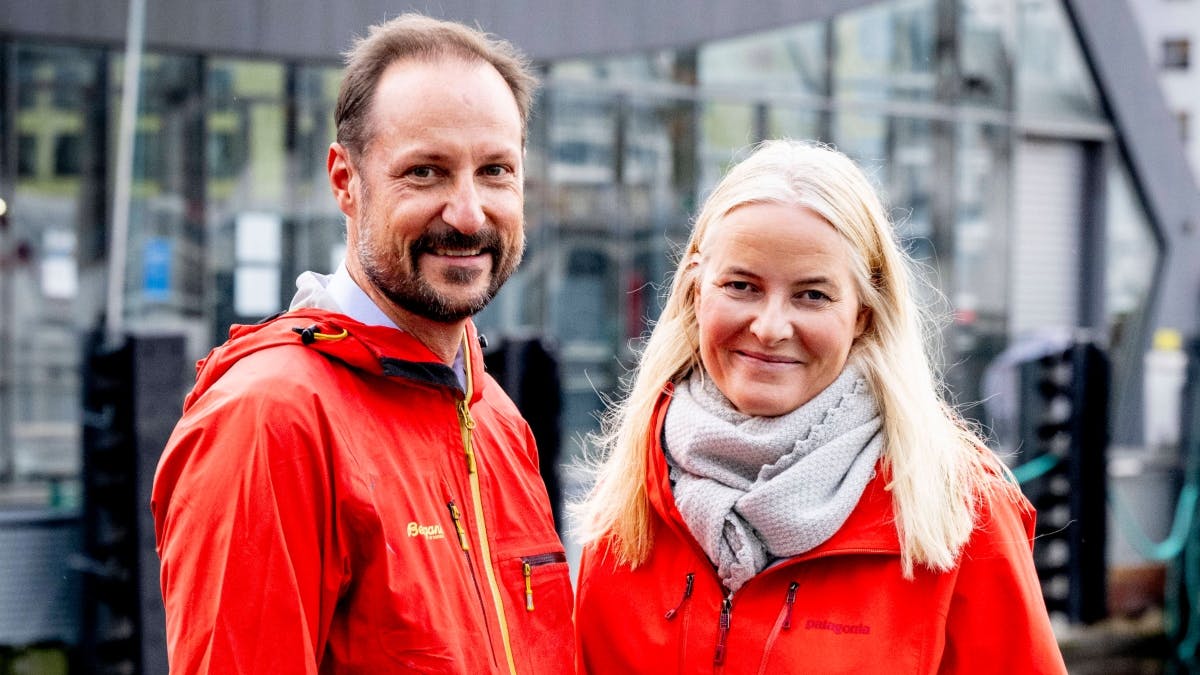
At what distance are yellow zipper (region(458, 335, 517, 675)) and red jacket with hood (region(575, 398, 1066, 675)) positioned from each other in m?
0.38

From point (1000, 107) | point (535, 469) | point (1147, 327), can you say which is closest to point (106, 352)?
point (535, 469)

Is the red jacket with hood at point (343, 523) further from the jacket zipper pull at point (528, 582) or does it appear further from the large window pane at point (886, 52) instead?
the large window pane at point (886, 52)

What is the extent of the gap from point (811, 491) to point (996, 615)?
0.43 m

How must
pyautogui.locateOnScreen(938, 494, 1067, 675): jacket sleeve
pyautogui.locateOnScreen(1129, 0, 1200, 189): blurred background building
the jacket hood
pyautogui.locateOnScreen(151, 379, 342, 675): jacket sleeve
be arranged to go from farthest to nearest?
pyautogui.locateOnScreen(1129, 0, 1200, 189): blurred background building < pyautogui.locateOnScreen(938, 494, 1067, 675): jacket sleeve < the jacket hood < pyautogui.locateOnScreen(151, 379, 342, 675): jacket sleeve

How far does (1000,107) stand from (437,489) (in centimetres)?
1552

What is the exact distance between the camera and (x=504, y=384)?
23.1ft

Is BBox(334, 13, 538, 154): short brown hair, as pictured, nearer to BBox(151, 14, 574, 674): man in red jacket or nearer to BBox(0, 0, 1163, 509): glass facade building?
BBox(151, 14, 574, 674): man in red jacket

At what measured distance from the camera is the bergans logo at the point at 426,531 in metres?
2.46

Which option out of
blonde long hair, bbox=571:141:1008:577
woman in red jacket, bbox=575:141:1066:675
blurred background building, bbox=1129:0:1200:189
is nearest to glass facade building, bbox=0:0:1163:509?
blonde long hair, bbox=571:141:1008:577

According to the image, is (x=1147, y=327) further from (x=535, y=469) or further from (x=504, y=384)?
(x=535, y=469)

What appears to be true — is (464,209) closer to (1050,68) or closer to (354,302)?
(354,302)

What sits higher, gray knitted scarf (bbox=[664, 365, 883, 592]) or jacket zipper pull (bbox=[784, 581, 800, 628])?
gray knitted scarf (bbox=[664, 365, 883, 592])

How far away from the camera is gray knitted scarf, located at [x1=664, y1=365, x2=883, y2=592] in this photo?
106 inches

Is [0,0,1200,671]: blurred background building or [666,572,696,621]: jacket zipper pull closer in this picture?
[666,572,696,621]: jacket zipper pull
